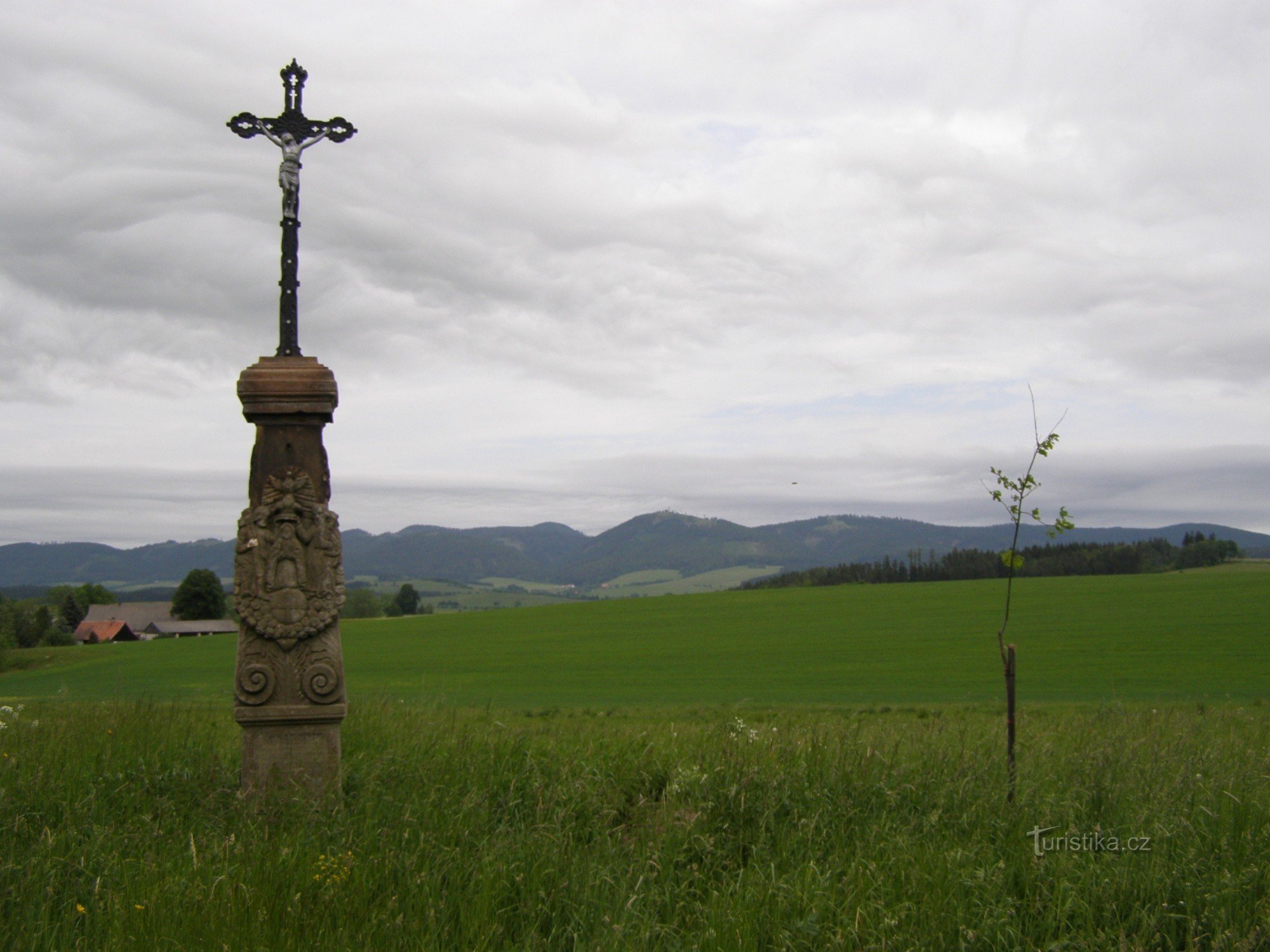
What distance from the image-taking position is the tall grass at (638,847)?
166 inches

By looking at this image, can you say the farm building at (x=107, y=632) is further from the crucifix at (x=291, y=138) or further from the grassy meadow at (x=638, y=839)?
the crucifix at (x=291, y=138)

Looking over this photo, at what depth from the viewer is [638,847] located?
5.30 metres

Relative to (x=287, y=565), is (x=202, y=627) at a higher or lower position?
lower

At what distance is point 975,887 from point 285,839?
12.3 feet

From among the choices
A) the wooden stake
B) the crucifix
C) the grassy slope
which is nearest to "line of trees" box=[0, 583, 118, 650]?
the grassy slope

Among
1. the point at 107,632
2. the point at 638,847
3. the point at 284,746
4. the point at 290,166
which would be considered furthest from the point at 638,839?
the point at 107,632

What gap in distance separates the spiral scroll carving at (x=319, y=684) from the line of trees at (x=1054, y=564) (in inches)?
3724

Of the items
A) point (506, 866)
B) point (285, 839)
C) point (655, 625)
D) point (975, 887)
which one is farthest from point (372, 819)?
point (655, 625)

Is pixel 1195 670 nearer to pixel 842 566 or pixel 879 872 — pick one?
pixel 879 872

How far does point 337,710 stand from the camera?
6.88m

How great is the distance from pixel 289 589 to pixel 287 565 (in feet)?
0.60

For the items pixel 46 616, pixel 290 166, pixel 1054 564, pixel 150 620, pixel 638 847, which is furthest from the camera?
pixel 150 620

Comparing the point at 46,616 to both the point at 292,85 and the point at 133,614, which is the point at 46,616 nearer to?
the point at 133,614

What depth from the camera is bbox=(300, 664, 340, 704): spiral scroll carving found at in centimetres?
683
